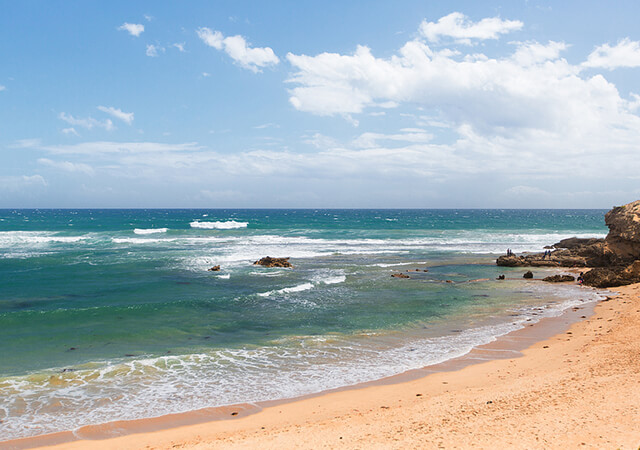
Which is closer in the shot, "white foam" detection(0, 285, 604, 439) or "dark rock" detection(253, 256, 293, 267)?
"white foam" detection(0, 285, 604, 439)

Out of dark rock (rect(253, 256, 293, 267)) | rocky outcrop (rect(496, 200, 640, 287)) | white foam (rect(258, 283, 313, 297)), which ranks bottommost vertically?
white foam (rect(258, 283, 313, 297))

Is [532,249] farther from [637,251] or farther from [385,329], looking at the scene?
[385,329]

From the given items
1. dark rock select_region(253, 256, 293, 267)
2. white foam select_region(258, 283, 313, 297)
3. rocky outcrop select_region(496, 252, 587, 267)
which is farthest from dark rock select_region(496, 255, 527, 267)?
white foam select_region(258, 283, 313, 297)

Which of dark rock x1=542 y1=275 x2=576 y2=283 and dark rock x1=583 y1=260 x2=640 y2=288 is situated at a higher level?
dark rock x1=583 y1=260 x2=640 y2=288

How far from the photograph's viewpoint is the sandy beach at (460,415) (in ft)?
20.3

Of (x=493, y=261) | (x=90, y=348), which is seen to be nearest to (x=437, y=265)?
(x=493, y=261)

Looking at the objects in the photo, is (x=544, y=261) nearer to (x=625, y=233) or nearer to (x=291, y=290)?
(x=625, y=233)

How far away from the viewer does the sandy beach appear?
20.3 feet

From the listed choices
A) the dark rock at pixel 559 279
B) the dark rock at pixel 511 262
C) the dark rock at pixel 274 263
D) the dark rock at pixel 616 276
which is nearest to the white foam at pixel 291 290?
the dark rock at pixel 274 263

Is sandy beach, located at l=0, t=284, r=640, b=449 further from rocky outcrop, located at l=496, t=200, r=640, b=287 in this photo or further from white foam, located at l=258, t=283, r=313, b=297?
rocky outcrop, located at l=496, t=200, r=640, b=287

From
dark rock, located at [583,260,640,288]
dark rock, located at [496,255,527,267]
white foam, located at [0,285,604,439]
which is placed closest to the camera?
white foam, located at [0,285,604,439]

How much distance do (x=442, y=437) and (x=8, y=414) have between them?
801 centimetres

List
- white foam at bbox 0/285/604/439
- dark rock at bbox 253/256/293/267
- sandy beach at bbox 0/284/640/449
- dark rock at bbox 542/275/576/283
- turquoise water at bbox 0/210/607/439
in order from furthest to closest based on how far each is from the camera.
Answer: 1. dark rock at bbox 253/256/293/267
2. dark rock at bbox 542/275/576/283
3. turquoise water at bbox 0/210/607/439
4. white foam at bbox 0/285/604/439
5. sandy beach at bbox 0/284/640/449

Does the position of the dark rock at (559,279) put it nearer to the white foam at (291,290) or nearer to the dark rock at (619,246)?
the dark rock at (619,246)
